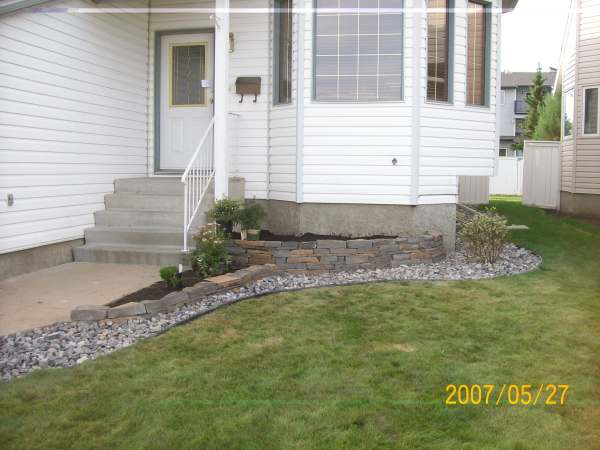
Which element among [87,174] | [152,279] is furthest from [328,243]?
[87,174]

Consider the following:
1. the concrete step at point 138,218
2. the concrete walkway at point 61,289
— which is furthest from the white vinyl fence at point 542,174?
the concrete walkway at point 61,289

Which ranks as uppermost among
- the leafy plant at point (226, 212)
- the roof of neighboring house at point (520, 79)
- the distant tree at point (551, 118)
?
the roof of neighboring house at point (520, 79)

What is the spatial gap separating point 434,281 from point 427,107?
2451mm

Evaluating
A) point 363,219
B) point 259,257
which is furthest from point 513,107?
point 259,257

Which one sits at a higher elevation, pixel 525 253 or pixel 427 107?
pixel 427 107

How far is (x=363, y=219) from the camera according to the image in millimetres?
8070

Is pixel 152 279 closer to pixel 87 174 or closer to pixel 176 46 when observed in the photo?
pixel 87 174

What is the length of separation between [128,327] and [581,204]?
13.1 m

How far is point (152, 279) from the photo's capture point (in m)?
6.55

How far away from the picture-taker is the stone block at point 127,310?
5137 millimetres

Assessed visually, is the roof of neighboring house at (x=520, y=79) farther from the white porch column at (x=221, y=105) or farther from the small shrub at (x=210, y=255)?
the small shrub at (x=210, y=255)

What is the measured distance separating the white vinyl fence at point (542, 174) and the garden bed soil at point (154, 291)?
12.9m

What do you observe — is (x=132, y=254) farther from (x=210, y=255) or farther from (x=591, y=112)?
(x=591, y=112)

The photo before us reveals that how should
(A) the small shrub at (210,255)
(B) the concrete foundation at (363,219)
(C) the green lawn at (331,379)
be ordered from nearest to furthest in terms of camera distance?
(C) the green lawn at (331,379)
(A) the small shrub at (210,255)
(B) the concrete foundation at (363,219)
